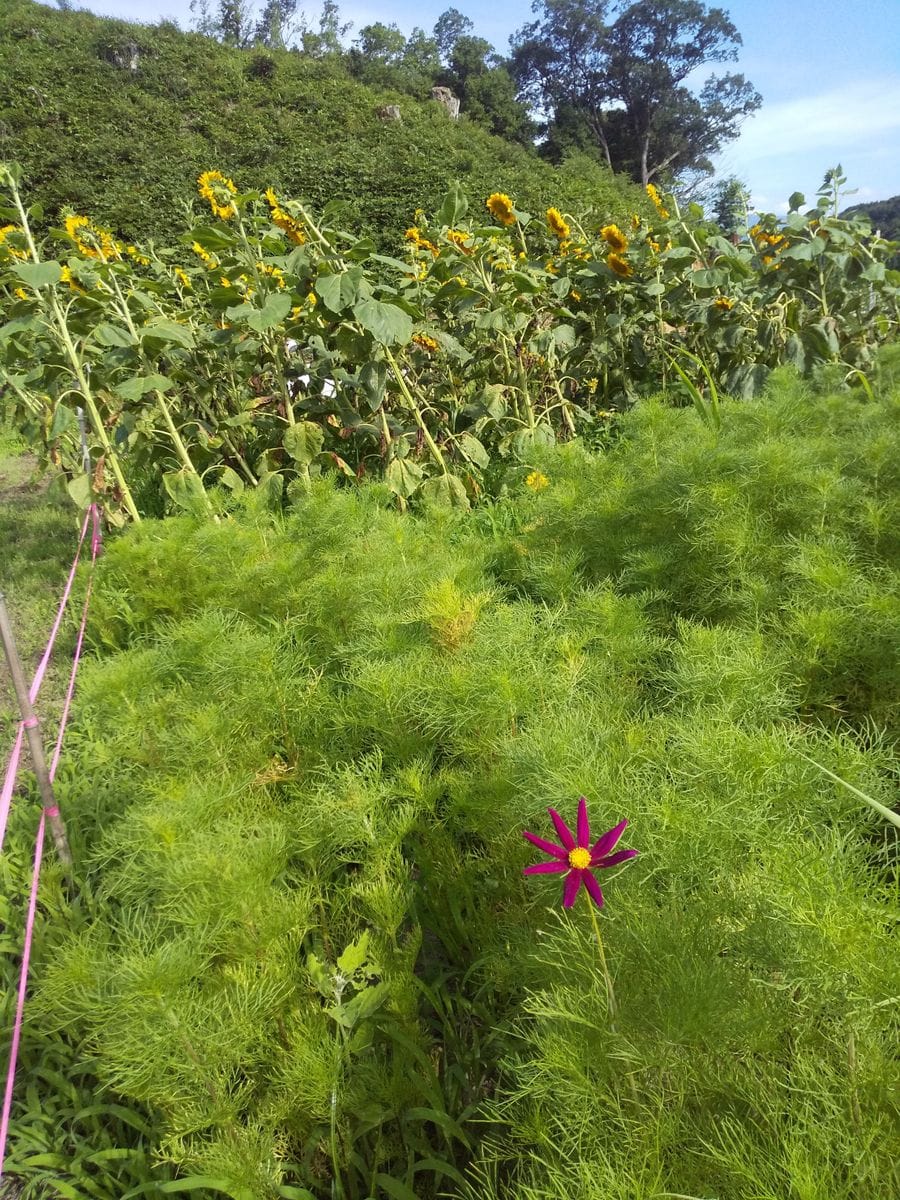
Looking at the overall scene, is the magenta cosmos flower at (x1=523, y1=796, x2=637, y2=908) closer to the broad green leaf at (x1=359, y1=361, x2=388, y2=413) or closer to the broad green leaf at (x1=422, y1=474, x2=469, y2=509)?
the broad green leaf at (x1=422, y1=474, x2=469, y2=509)

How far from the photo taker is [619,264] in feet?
12.2

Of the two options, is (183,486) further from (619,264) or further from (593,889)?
(593,889)

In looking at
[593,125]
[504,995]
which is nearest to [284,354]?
[504,995]

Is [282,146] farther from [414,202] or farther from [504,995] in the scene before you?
[504,995]

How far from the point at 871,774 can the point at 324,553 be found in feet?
4.82

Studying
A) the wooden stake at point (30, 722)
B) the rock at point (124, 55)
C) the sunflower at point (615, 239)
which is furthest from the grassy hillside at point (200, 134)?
the wooden stake at point (30, 722)

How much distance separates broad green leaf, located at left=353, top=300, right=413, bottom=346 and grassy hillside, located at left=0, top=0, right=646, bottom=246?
15.8 metres

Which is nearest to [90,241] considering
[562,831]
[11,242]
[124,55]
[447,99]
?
[11,242]

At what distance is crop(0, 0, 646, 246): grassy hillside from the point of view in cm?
1734

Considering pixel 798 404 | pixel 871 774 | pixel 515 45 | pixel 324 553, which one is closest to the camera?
pixel 871 774

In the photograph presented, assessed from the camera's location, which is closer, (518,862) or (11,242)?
(518,862)

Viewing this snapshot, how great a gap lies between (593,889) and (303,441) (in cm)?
273

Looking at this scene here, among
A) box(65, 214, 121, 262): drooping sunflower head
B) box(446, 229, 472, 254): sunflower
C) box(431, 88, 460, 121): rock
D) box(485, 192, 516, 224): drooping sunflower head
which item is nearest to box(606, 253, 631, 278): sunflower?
box(485, 192, 516, 224): drooping sunflower head

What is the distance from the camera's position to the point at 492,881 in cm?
135
